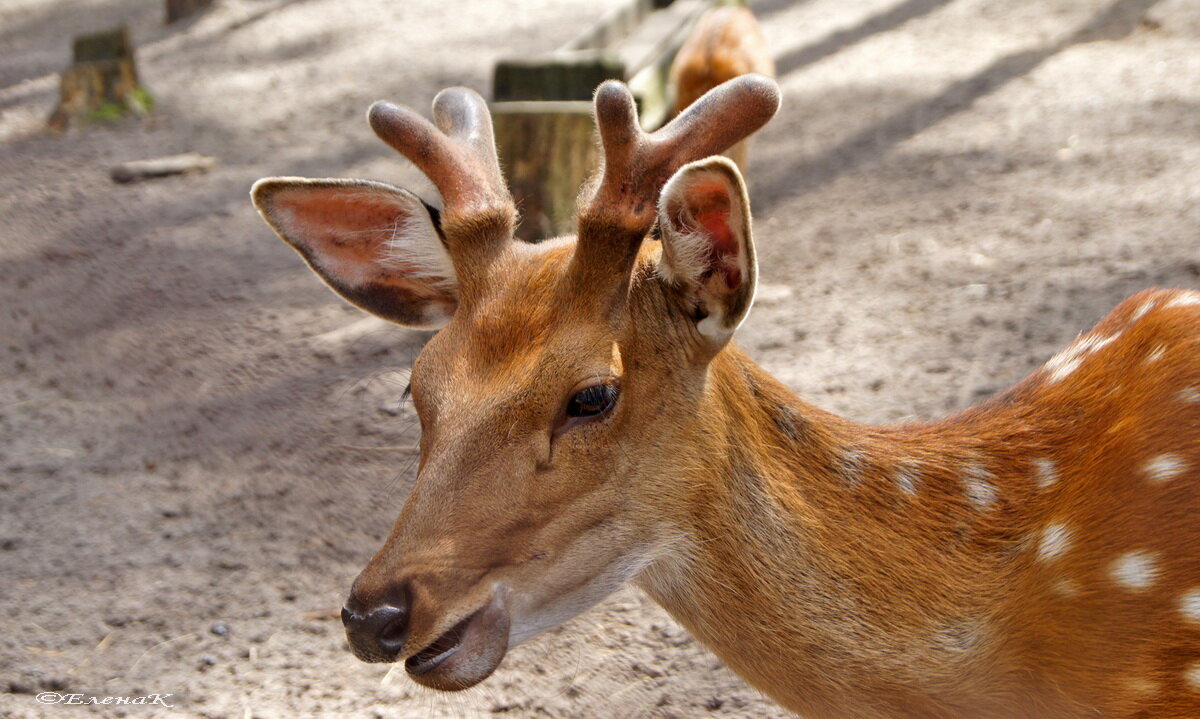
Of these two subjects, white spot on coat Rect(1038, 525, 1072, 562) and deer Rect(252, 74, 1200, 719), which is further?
white spot on coat Rect(1038, 525, 1072, 562)

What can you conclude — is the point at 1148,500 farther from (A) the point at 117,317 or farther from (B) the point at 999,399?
(A) the point at 117,317

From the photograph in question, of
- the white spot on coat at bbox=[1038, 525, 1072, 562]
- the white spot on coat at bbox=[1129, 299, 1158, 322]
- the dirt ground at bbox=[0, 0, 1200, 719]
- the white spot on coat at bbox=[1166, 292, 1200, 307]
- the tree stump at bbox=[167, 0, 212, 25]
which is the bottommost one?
the tree stump at bbox=[167, 0, 212, 25]

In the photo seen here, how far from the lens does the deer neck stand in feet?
7.77

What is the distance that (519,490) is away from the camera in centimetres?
228

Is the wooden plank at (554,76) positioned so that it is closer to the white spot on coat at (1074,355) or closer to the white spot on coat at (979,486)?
the white spot on coat at (1074,355)

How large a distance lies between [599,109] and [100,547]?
103 inches

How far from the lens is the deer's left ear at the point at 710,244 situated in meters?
2.15

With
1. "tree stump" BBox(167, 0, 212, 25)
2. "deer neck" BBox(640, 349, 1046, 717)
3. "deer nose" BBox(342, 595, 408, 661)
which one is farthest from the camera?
"tree stump" BBox(167, 0, 212, 25)

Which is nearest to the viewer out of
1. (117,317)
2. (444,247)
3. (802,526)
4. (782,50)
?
(802,526)

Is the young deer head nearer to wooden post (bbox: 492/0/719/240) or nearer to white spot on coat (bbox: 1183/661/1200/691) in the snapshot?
white spot on coat (bbox: 1183/661/1200/691)

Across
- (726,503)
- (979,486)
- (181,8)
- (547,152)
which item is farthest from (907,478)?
(181,8)

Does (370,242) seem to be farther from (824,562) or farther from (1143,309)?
(1143,309)

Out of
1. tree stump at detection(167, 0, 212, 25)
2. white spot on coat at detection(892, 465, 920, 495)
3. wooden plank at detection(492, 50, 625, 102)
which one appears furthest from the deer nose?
tree stump at detection(167, 0, 212, 25)

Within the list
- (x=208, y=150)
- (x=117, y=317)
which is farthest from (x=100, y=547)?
(x=208, y=150)
